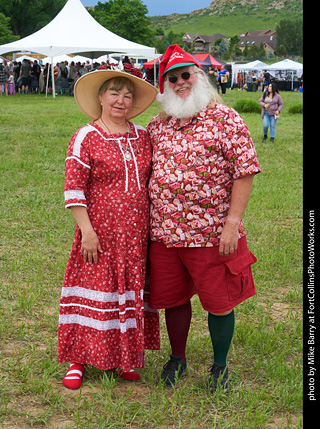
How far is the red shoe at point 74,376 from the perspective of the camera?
3117 millimetres

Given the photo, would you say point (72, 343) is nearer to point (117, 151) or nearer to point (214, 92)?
point (117, 151)

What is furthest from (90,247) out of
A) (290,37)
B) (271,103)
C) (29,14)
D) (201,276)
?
(290,37)

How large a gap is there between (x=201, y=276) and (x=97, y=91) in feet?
3.96

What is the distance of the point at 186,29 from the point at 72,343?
20037cm

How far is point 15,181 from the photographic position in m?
8.58

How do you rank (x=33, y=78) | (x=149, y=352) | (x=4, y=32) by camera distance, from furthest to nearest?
(x=4, y=32)
(x=33, y=78)
(x=149, y=352)

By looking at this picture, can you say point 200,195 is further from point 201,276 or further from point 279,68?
point 279,68

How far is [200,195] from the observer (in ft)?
9.46

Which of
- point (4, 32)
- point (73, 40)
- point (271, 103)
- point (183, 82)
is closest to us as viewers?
point (183, 82)

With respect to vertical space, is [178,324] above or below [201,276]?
below

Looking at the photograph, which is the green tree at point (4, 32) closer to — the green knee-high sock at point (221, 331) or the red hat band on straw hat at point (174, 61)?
the red hat band on straw hat at point (174, 61)

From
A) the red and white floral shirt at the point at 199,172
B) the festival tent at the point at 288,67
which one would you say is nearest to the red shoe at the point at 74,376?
the red and white floral shirt at the point at 199,172

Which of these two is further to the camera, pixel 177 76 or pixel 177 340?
pixel 177 340

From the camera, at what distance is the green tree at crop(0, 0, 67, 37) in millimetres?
78500
